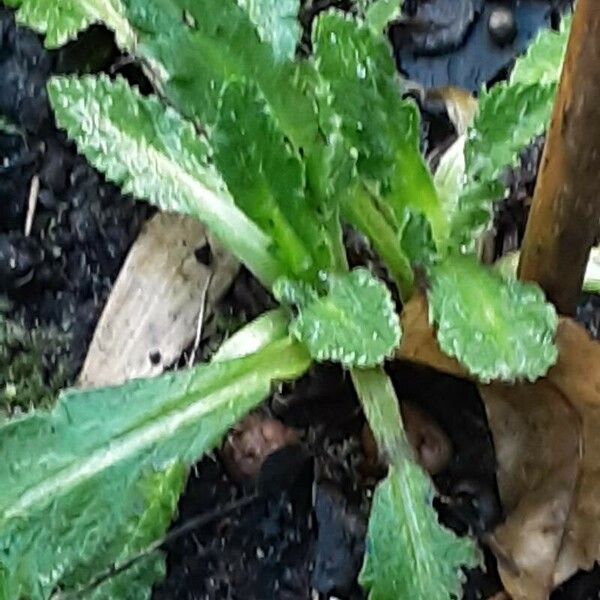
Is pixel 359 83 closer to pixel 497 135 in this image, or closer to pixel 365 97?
pixel 365 97

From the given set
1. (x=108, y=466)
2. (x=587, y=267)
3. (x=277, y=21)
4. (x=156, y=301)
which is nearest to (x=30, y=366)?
(x=156, y=301)

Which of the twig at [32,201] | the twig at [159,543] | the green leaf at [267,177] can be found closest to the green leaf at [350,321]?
the green leaf at [267,177]

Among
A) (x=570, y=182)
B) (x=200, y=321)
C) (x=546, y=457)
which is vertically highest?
(x=570, y=182)

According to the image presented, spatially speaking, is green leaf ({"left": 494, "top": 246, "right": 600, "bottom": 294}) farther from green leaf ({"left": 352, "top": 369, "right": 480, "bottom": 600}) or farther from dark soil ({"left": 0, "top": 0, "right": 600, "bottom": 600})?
green leaf ({"left": 352, "top": 369, "right": 480, "bottom": 600})

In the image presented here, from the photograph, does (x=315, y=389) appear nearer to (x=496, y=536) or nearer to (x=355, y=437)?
(x=355, y=437)

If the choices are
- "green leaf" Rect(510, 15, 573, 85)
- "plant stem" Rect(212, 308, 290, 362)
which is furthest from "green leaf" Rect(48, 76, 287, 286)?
"green leaf" Rect(510, 15, 573, 85)

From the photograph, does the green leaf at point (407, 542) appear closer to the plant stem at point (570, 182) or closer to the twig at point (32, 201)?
the plant stem at point (570, 182)
